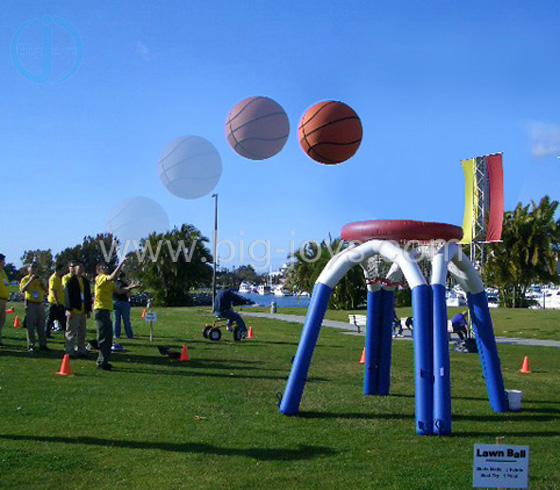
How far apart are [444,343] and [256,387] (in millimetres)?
3780

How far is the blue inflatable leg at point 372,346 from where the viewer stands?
32.9 feet

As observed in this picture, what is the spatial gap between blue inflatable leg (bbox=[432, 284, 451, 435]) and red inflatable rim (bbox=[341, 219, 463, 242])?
84 centimetres

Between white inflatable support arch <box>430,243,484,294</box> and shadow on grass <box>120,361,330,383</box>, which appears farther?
shadow on grass <box>120,361,330,383</box>

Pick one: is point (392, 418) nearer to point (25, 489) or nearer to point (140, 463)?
point (140, 463)

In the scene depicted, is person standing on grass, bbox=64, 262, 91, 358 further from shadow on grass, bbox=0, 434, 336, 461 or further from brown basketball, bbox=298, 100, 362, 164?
shadow on grass, bbox=0, 434, 336, 461

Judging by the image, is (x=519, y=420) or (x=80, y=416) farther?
(x=519, y=420)

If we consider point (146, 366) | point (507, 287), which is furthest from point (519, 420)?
point (507, 287)

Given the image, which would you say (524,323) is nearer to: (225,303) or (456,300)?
(225,303)

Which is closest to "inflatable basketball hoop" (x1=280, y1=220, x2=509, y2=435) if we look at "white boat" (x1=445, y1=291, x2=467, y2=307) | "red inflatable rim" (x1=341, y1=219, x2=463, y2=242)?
"red inflatable rim" (x1=341, y1=219, x2=463, y2=242)

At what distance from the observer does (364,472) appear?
583 centimetres

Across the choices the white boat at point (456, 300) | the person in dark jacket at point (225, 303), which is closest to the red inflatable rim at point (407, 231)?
the person in dark jacket at point (225, 303)

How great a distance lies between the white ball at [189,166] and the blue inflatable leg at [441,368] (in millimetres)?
5894

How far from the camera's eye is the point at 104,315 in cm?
1155

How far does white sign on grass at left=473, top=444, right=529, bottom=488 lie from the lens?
425cm
